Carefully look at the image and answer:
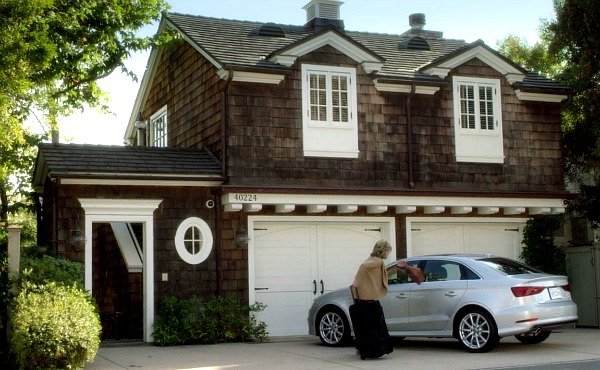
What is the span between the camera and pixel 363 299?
12.9 m

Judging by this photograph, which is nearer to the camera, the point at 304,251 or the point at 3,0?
the point at 3,0

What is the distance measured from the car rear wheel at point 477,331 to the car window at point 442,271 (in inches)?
24.8

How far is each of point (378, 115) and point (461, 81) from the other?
2165mm

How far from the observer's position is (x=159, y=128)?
861 inches

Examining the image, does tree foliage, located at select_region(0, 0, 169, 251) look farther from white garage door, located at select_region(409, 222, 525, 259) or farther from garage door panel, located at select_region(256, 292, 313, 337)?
white garage door, located at select_region(409, 222, 525, 259)

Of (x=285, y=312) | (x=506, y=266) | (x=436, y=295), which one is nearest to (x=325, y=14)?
(x=285, y=312)

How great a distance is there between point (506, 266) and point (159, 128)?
10794 millimetres

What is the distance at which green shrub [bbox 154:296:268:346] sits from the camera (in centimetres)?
1580

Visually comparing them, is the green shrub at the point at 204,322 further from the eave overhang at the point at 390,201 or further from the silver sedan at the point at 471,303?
the silver sedan at the point at 471,303

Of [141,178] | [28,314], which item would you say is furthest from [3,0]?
[28,314]

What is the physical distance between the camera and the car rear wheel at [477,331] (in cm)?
1306

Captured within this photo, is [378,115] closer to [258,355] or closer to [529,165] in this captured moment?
[529,165]

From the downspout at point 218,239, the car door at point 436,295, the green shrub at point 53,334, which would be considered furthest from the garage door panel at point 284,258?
the green shrub at point 53,334

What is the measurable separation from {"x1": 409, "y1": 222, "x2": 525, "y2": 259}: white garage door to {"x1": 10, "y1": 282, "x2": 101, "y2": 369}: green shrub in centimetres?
836
